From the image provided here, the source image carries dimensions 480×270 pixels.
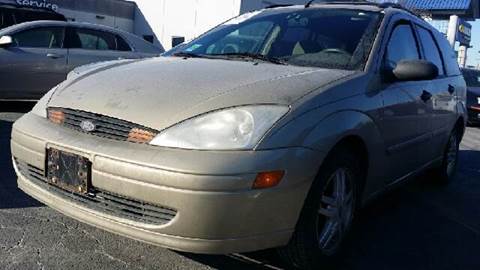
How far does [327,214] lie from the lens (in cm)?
316

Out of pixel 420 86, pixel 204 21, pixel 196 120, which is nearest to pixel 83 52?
pixel 420 86

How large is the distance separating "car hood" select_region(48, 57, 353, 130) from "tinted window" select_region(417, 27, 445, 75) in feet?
5.72

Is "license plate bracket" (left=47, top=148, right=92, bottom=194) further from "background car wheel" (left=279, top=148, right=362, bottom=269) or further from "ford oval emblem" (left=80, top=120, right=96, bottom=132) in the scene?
"background car wheel" (left=279, top=148, right=362, bottom=269)

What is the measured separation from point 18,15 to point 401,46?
28.4ft

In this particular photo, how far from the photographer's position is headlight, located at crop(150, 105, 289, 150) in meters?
2.61

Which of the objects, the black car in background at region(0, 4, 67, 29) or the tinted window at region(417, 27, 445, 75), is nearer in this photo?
the tinted window at region(417, 27, 445, 75)

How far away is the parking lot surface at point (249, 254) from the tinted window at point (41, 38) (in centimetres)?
358

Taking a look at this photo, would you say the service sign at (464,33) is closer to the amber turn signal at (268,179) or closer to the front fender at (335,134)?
the front fender at (335,134)

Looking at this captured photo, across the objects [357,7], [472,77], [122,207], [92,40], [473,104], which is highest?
[357,7]

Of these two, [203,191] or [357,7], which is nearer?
[203,191]

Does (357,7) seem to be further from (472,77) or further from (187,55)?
(472,77)

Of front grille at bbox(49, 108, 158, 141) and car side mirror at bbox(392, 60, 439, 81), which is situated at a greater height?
car side mirror at bbox(392, 60, 439, 81)

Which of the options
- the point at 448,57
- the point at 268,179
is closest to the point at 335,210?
the point at 268,179

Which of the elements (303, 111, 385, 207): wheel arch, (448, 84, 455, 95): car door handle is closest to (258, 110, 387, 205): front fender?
(303, 111, 385, 207): wheel arch
